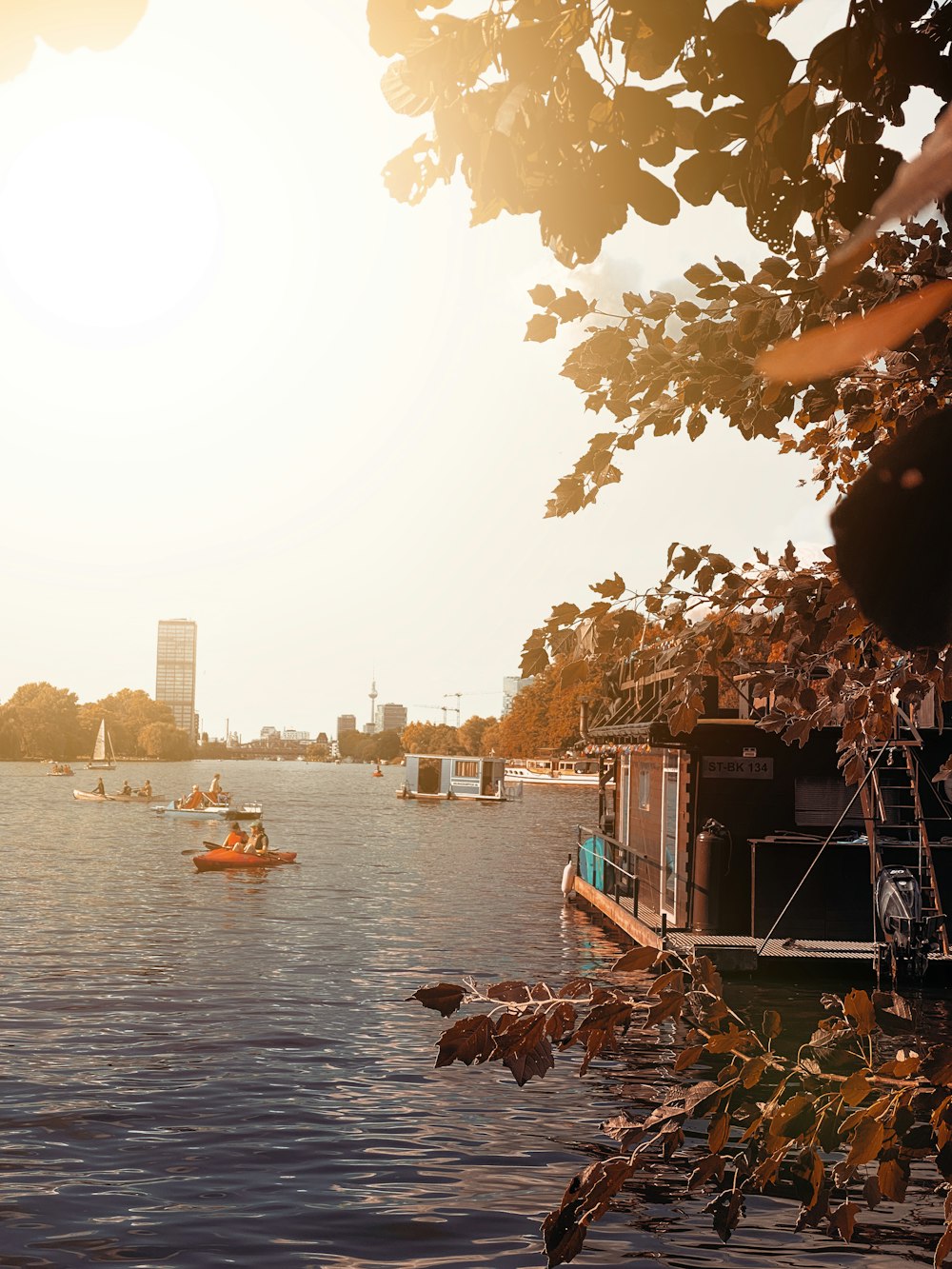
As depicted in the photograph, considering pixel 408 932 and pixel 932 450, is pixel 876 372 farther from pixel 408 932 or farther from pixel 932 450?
pixel 408 932

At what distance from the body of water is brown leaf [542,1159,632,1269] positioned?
0.64 m

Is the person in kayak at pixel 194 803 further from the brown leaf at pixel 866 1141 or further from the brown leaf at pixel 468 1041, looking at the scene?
the brown leaf at pixel 866 1141

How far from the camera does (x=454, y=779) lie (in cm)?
11556

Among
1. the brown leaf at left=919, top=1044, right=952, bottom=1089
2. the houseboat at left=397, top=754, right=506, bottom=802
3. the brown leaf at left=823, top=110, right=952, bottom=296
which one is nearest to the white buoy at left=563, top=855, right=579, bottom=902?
the brown leaf at left=919, top=1044, right=952, bottom=1089

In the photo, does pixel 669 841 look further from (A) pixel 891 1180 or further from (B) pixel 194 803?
(B) pixel 194 803

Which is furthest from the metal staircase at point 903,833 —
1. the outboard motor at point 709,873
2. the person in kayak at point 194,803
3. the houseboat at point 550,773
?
the houseboat at point 550,773

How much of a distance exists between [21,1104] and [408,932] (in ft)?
56.5

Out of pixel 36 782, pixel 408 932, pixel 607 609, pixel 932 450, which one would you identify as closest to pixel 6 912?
pixel 408 932

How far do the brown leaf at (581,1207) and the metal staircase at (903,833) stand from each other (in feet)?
51.5

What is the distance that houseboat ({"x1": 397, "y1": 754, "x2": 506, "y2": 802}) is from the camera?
4444 inches

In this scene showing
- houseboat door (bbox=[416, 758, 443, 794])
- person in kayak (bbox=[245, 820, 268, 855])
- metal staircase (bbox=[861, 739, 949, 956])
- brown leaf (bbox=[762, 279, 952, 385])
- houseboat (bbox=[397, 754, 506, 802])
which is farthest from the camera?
houseboat door (bbox=[416, 758, 443, 794])

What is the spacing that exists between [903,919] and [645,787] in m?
10.2

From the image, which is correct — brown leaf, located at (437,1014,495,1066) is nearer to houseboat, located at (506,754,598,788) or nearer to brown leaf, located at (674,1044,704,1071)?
brown leaf, located at (674,1044,704,1071)

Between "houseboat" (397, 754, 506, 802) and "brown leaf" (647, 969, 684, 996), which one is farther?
"houseboat" (397, 754, 506, 802)
